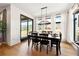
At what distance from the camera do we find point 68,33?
8.80 feet

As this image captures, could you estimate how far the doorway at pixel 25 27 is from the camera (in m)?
2.89

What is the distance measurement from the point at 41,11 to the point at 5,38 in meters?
1.16

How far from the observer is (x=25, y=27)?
115 inches

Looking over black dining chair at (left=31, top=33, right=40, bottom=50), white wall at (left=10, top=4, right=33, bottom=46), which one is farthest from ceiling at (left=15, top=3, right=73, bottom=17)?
black dining chair at (left=31, top=33, right=40, bottom=50)

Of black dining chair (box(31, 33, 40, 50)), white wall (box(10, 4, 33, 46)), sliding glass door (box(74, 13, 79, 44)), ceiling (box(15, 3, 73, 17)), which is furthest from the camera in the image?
black dining chair (box(31, 33, 40, 50))

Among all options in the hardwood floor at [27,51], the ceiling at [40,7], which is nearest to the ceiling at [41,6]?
the ceiling at [40,7]

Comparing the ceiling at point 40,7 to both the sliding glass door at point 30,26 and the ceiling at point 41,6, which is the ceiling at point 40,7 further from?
the sliding glass door at point 30,26

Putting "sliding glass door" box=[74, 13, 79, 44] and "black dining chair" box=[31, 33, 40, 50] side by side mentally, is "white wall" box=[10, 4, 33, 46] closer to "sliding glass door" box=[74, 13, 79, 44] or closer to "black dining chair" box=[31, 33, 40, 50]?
"black dining chair" box=[31, 33, 40, 50]

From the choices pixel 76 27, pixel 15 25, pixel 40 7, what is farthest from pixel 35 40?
pixel 76 27

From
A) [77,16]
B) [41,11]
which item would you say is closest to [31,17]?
[41,11]

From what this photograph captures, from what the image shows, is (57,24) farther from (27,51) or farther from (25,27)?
(27,51)

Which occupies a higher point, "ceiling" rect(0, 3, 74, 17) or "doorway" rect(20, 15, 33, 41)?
"ceiling" rect(0, 3, 74, 17)

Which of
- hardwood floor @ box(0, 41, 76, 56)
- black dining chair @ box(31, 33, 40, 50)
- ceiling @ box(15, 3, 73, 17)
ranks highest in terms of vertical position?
ceiling @ box(15, 3, 73, 17)

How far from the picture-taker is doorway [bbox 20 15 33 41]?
2888 millimetres
